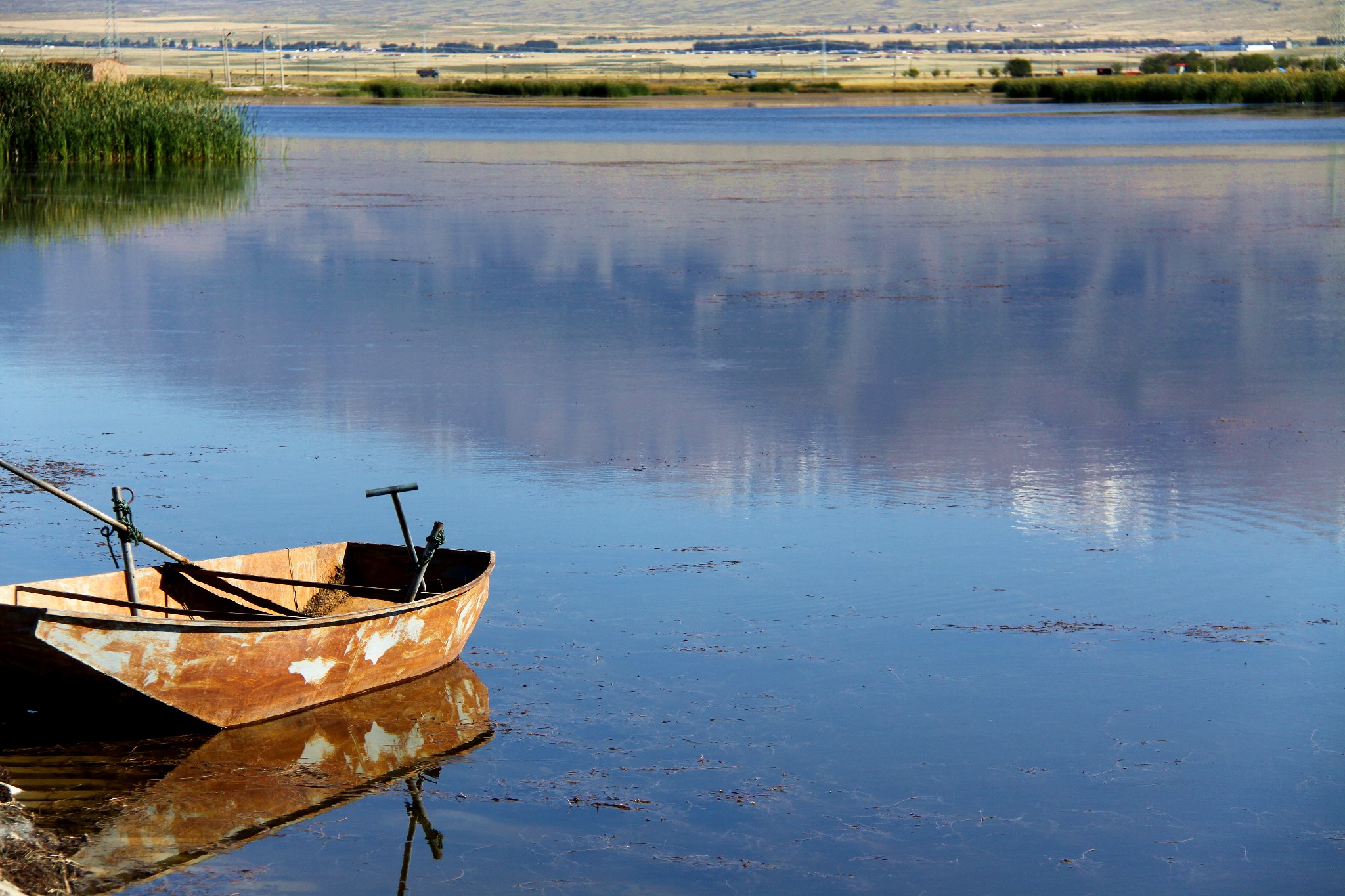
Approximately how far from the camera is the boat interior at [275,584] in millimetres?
5969

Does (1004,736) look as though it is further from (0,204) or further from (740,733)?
(0,204)

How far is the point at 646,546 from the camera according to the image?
7.41m

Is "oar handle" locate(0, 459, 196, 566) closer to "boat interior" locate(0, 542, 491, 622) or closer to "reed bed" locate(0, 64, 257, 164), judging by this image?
"boat interior" locate(0, 542, 491, 622)

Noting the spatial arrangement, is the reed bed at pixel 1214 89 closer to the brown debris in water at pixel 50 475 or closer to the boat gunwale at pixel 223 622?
the brown debris in water at pixel 50 475

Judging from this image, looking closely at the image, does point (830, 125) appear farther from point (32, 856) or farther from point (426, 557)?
point (32, 856)

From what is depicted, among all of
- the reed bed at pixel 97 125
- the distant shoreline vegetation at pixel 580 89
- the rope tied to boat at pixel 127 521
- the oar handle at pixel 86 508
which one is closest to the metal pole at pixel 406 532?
the oar handle at pixel 86 508

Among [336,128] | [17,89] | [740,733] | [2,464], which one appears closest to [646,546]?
[740,733]

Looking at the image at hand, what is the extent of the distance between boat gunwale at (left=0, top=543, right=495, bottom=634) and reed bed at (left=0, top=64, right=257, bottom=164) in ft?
82.8

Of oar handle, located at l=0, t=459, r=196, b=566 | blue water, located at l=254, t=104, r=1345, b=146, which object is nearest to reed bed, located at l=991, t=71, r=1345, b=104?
blue water, located at l=254, t=104, r=1345, b=146

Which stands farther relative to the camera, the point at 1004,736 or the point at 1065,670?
the point at 1065,670

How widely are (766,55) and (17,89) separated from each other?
5681 inches

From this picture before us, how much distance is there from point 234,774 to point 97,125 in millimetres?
26307

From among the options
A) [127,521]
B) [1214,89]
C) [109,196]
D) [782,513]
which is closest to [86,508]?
[127,521]

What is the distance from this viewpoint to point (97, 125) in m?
29.3
